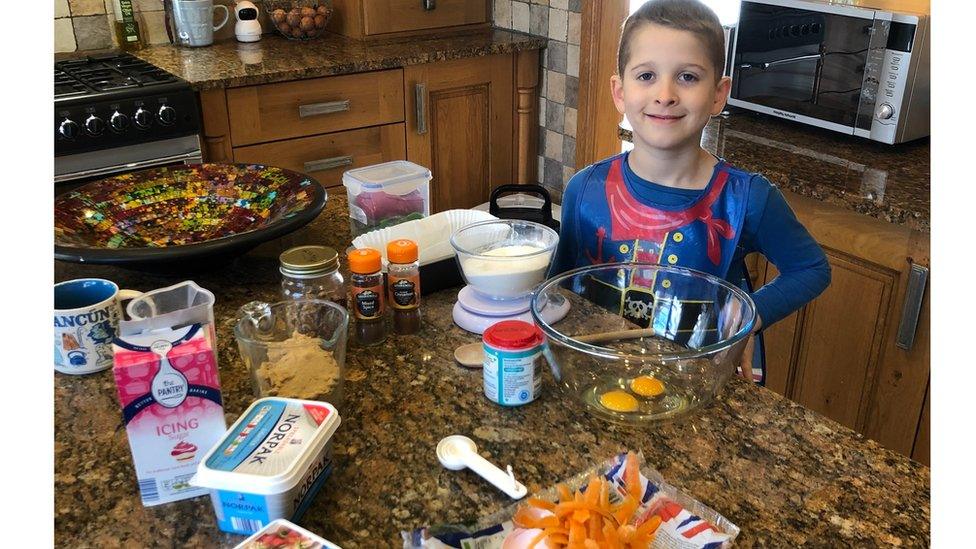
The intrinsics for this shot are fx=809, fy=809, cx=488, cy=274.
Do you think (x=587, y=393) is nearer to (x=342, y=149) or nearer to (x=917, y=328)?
(x=917, y=328)

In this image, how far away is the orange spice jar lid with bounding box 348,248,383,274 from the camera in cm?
108

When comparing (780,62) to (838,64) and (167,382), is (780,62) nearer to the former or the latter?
(838,64)

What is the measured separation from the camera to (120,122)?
7.48ft

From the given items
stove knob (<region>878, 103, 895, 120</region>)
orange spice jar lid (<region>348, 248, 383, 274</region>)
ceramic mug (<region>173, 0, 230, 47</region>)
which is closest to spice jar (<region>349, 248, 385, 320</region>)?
orange spice jar lid (<region>348, 248, 383, 274</region>)

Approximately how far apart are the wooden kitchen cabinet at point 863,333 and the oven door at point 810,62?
1.13ft

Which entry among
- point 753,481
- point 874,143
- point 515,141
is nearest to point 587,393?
point 753,481

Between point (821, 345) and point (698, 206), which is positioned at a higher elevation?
point (698, 206)

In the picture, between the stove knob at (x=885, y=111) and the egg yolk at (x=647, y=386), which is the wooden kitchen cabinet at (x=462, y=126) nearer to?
the stove knob at (x=885, y=111)

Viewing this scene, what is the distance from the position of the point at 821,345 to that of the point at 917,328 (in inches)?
9.4

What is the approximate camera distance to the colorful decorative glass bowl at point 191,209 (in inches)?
49.4

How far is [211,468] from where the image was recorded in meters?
0.75

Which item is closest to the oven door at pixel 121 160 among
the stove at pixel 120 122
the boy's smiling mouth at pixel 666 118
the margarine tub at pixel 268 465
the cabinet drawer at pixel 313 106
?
the stove at pixel 120 122

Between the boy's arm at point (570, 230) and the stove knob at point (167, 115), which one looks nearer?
the boy's arm at point (570, 230)

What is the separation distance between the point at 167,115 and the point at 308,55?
1.93 feet
